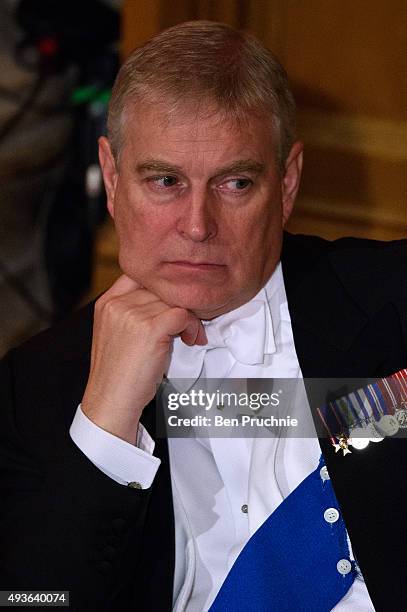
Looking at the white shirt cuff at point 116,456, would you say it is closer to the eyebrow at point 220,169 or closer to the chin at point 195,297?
the chin at point 195,297

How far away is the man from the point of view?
1.73 m

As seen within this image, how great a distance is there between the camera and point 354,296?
6.14 ft

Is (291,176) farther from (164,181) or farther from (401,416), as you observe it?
(401,416)

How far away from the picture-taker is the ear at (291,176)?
1.89 m

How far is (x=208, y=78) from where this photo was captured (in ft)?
5.68

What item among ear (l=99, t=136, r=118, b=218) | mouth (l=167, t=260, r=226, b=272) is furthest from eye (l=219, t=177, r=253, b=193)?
ear (l=99, t=136, r=118, b=218)

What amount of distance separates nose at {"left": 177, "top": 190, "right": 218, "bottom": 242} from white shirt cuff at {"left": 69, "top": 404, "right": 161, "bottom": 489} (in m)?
0.33

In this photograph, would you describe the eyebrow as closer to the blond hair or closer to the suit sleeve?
the blond hair

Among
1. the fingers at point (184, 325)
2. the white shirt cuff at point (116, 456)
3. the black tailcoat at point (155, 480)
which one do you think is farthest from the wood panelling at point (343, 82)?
the white shirt cuff at point (116, 456)

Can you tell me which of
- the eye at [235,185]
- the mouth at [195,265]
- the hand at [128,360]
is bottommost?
the hand at [128,360]

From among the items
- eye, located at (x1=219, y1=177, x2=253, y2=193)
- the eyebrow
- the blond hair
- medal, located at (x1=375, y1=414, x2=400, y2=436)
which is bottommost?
medal, located at (x1=375, y1=414, x2=400, y2=436)

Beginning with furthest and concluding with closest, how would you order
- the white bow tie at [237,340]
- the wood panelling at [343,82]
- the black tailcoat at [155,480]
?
the wood panelling at [343,82] → the white bow tie at [237,340] → the black tailcoat at [155,480]

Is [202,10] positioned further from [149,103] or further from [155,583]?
[155,583]

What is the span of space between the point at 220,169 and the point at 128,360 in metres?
0.33
